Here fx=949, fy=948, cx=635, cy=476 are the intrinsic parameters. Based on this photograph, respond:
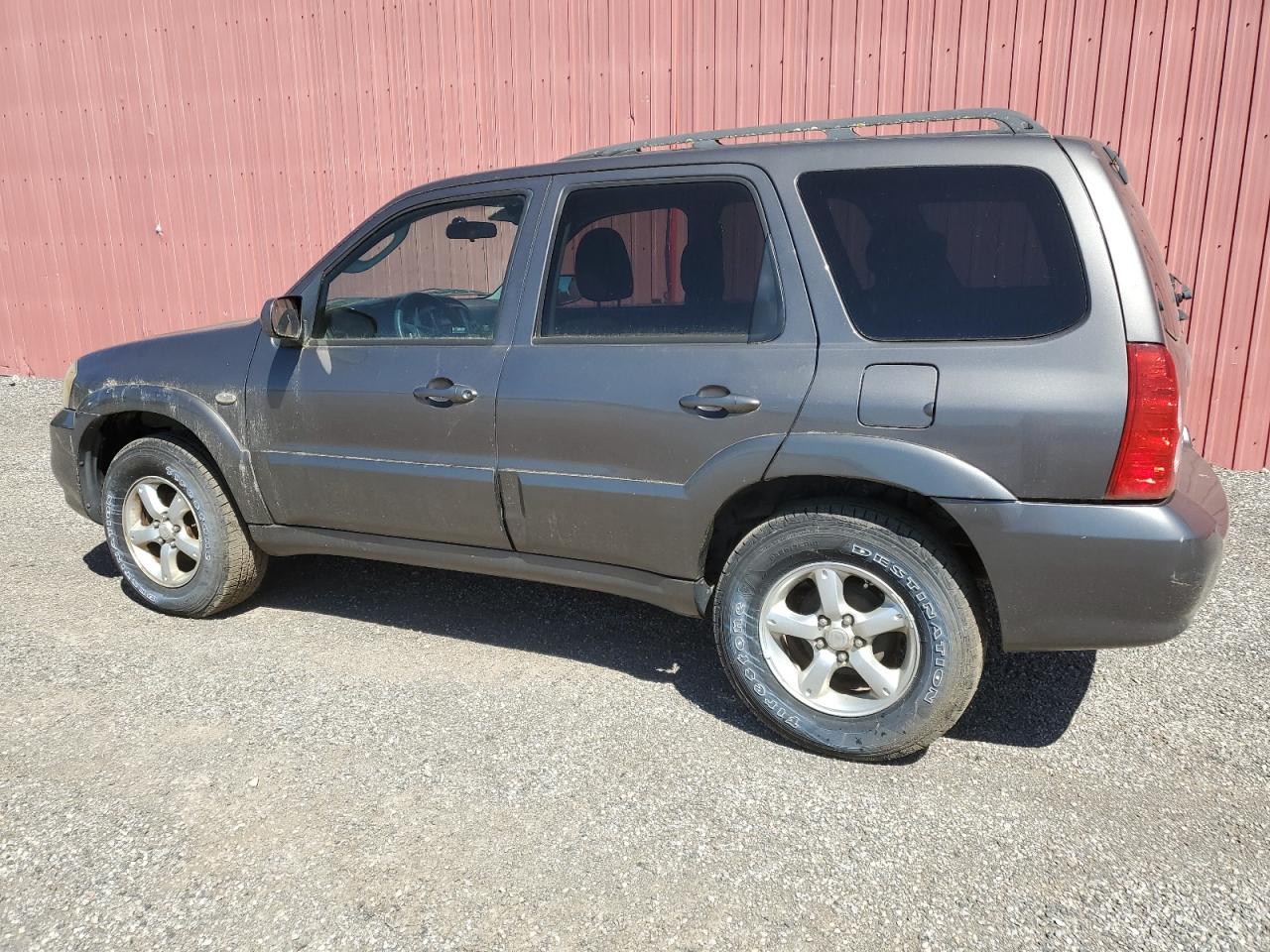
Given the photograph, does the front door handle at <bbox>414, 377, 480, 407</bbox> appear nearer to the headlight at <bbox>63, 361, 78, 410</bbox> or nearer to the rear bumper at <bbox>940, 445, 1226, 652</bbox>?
the rear bumper at <bbox>940, 445, 1226, 652</bbox>

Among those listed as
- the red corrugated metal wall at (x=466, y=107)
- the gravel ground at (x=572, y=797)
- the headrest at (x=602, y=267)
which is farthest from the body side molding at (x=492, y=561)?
the red corrugated metal wall at (x=466, y=107)

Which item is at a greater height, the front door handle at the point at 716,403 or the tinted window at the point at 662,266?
the tinted window at the point at 662,266

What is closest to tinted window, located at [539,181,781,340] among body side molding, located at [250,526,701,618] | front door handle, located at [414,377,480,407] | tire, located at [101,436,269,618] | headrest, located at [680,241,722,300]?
headrest, located at [680,241,722,300]

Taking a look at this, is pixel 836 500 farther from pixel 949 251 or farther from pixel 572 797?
pixel 572 797

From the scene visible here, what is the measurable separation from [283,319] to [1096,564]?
111 inches

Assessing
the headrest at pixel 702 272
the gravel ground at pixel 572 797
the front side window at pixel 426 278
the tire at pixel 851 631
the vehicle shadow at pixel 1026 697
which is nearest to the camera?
the gravel ground at pixel 572 797

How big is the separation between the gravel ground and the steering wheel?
3.98 feet

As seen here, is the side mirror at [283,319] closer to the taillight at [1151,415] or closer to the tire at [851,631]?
the tire at [851,631]

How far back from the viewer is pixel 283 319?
3.48 m

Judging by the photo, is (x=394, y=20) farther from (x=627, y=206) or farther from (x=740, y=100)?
(x=627, y=206)

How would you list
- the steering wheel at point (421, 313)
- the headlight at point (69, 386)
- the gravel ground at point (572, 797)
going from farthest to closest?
the headlight at point (69, 386) < the steering wheel at point (421, 313) < the gravel ground at point (572, 797)

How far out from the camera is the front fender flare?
12.1ft

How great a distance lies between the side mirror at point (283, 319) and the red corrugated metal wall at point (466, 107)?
3.95 m

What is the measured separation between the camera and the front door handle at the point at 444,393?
3211 millimetres
